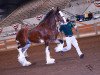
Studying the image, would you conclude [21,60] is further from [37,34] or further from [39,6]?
[39,6]

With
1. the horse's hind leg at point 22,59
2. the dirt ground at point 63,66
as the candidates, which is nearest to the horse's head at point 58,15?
the dirt ground at point 63,66

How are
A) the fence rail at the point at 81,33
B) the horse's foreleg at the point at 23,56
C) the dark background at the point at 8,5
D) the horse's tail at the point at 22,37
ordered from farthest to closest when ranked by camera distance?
the fence rail at the point at 81,33 → the dark background at the point at 8,5 → the horse's foreleg at the point at 23,56 → the horse's tail at the point at 22,37

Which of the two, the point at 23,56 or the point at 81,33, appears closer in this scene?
the point at 23,56

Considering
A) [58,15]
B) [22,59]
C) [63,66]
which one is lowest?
[63,66]

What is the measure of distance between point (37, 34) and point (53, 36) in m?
0.31

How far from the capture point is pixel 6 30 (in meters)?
10.6

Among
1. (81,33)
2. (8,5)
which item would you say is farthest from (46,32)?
(81,33)

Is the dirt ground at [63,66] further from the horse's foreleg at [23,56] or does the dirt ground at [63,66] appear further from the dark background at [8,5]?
the dark background at [8,5]

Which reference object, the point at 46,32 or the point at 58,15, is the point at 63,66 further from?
the point at 58,15

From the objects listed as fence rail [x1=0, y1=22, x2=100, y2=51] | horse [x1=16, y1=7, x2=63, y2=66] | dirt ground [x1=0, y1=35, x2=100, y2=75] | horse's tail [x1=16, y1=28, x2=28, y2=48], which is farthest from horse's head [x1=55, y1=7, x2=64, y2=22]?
fence rail [x1=0, y1=22, x2=100, y2=51]

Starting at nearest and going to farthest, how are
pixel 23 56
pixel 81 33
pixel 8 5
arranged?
1. pixel 23 56
2. pixel 8 5
3. pixel 81 33

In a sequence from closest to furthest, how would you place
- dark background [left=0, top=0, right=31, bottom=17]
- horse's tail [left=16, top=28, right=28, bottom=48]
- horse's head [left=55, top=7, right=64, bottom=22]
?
1. horse's head [left=55, top=7, right=64, bottom=22]
2. horse's tail [left=16, top=28, right=28, bottom=48]
3. dark background [left=0, top=0, right=31, bottom=17]

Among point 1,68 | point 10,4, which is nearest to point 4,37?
point 10,4

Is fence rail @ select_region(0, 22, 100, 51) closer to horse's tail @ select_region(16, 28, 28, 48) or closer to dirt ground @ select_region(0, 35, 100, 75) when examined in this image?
dirt ground @ select_region(0, 35, 100, 75)
